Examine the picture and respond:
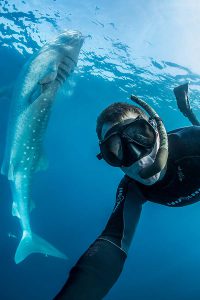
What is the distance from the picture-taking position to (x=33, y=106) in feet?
24.5

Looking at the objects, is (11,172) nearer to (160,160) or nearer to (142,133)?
(142,133)

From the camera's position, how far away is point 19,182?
27.9 feet

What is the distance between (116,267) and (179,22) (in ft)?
46.7

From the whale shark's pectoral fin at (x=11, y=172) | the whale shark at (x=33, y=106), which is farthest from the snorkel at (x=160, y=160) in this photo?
the whale shark's pectoral fin at (x=11, y=172)

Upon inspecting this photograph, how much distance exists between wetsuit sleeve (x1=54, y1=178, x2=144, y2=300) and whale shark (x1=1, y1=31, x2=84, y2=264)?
381 cm

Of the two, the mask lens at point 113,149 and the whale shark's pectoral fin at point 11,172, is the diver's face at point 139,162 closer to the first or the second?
the mask lens at point 113,149

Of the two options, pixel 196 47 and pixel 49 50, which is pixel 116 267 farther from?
pixel 196 47

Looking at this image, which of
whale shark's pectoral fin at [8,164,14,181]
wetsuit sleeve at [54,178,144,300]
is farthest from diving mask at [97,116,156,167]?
whale shark's pectoral fin at [8,164,14,181]

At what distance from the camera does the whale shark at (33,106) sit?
22.8 feet

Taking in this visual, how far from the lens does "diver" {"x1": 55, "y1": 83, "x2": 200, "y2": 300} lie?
2582 millimetres

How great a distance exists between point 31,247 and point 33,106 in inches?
Result: 228

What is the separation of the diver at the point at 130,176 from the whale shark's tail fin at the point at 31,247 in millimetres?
7973

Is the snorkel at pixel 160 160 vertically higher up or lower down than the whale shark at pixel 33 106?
higher up

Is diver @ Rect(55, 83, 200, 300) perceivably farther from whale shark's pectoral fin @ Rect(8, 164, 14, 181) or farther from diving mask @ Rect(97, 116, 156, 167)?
whale shark's pectoral fin @ Rect(8, 164, 14, 181)
